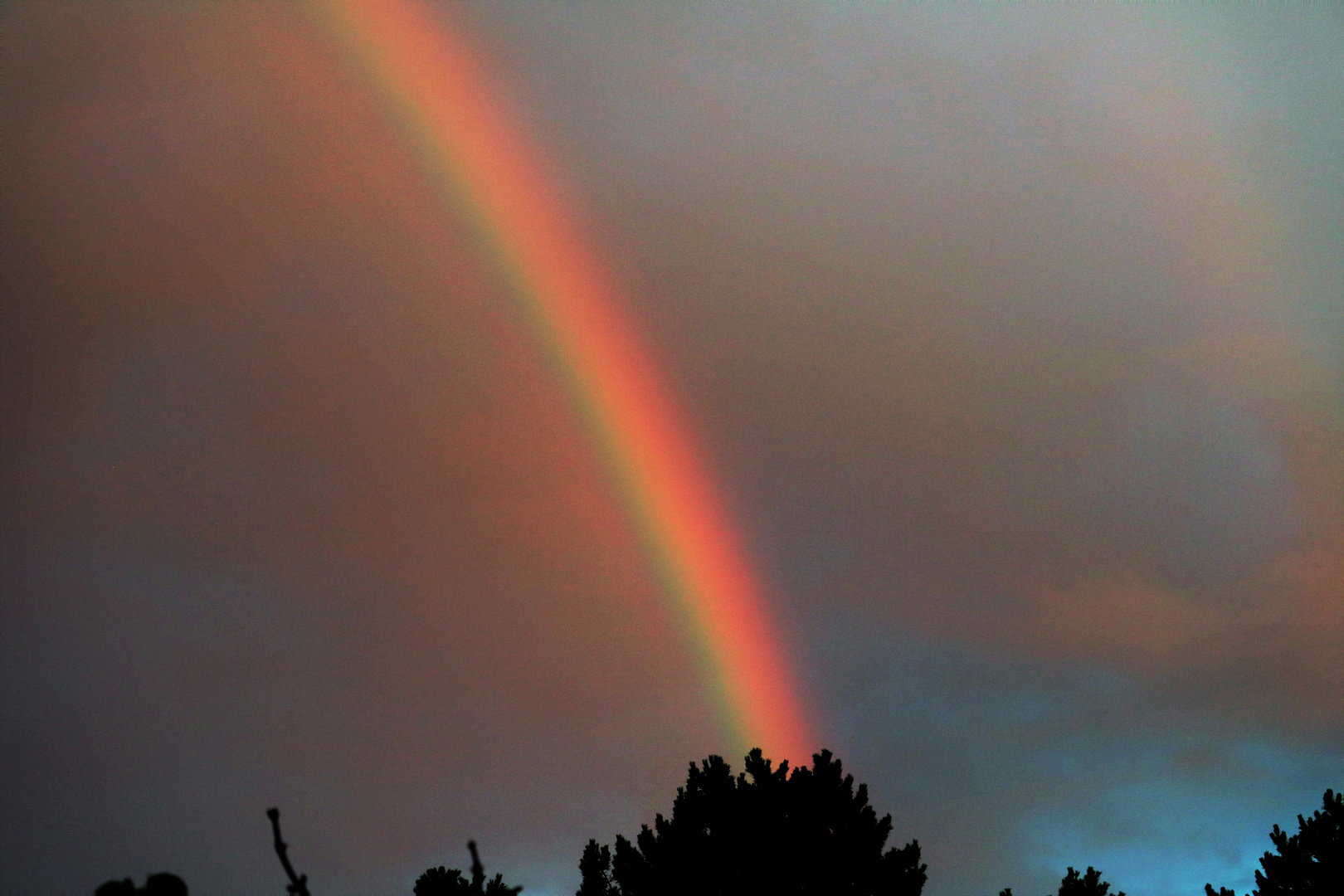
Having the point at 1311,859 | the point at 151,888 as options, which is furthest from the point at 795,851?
the point at 151,888

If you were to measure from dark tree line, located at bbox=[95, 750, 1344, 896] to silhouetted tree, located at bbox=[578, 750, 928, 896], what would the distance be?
23 mm

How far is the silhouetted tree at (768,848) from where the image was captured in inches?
1123

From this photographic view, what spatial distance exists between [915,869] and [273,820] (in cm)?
2687

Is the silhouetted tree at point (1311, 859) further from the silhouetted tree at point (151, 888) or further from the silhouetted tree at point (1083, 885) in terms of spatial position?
the silhouetted tree at point (151, 888)

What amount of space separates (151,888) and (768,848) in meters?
25.5

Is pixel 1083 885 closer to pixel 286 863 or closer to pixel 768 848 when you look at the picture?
pixel 768 848

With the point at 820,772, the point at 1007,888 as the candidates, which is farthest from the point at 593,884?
the point at 1007,888

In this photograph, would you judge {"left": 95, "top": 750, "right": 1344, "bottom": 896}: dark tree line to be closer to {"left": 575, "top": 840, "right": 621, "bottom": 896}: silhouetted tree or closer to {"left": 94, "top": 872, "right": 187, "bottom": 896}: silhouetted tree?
{"left": 575, "top": 840, "right": 621, "bottom": 896}: silhouetted tree

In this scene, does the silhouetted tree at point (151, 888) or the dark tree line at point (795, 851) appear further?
the dark tree line at point (795, 851)

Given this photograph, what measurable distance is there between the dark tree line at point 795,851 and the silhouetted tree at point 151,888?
77.8ft

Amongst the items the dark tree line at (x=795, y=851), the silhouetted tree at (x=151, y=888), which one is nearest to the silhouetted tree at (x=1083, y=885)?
the dark tree line at (x=795, y=851)

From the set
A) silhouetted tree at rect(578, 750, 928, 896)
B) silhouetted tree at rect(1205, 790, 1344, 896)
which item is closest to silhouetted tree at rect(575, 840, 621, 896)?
silhouetted tree at rect(578, 750, 928, 896)

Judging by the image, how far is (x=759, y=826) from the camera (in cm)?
2927

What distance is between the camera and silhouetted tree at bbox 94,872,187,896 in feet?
18.1
